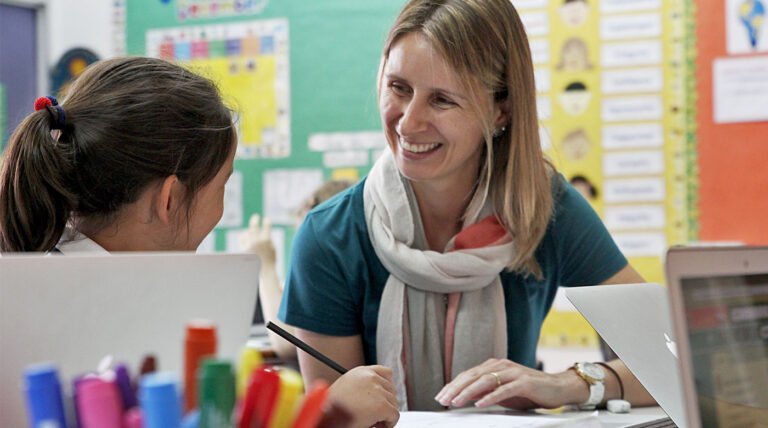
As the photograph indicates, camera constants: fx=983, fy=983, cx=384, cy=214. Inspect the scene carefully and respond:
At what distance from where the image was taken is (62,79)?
3.70 metres

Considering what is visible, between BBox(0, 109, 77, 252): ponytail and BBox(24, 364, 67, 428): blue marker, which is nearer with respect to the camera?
BBox(24, 364, 67, 428): blue marker

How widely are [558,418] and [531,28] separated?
6.89 feet

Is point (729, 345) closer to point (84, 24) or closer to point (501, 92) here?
point (501, 92)

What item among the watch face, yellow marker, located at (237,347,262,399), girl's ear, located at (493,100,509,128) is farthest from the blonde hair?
yellow marker, located at (237,347,262,399)

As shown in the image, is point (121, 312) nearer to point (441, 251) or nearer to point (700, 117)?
point (441, 251)

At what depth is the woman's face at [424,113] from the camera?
146 centimetres

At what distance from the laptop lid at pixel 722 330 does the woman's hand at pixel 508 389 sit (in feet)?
1.78

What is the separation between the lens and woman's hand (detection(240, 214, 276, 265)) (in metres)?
3.11

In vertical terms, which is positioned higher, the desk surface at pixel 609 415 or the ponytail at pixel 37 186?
the ponytail at pixel 37 186

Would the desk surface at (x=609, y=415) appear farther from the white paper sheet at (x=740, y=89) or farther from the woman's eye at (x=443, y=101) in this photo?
the white paper sheet at (x=740, y=89)

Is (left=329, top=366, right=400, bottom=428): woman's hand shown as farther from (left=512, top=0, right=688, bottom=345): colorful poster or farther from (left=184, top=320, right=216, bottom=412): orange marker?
(left=512, top=0, right=688, bottom=345): colorful poster

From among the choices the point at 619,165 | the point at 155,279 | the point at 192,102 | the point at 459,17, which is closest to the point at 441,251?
the point at 459,17

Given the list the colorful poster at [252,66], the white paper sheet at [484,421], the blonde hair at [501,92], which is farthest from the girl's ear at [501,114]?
the colorful poster at [252,66]

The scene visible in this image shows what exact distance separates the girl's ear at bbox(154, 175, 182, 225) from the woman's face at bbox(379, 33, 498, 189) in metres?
0.40
